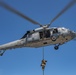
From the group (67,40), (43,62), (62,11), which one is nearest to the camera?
(43,62)

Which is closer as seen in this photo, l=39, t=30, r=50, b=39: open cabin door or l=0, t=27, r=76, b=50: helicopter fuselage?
l=0, t=27, r=76, b=50: helicopter fuselage

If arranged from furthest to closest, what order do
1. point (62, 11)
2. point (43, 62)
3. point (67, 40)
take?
1. point (67, 40)
2. point (62, 11)
3. point (43, 62)

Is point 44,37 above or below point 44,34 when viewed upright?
below

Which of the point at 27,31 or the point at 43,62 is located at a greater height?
the point at 27,31

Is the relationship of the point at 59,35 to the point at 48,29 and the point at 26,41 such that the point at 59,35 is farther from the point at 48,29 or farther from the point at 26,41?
the point at 26,41

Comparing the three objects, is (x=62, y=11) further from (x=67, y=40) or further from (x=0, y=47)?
(x=0, y=47)

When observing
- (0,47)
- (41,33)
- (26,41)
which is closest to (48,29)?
(41,33)

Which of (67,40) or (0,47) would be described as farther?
(0,47)

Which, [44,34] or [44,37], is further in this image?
[44,34]

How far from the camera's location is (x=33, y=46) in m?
39.8

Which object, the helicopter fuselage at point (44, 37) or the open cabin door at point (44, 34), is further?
the open cabin door at point (44, 34)

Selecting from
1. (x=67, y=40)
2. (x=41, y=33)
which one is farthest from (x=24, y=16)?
(x=67, y=40)

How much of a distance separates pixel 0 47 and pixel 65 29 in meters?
10.5

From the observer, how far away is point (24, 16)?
36781mm
